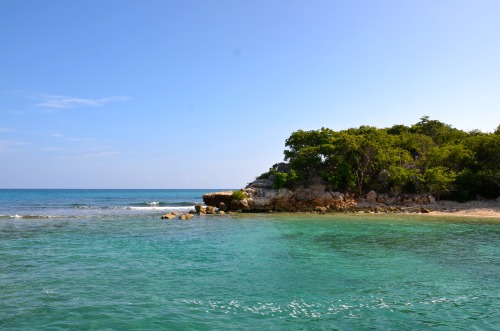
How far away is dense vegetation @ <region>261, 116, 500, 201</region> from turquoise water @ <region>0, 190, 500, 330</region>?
2428cm

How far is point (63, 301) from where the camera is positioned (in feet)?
41.3

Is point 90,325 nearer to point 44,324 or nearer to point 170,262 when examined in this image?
point 44,324

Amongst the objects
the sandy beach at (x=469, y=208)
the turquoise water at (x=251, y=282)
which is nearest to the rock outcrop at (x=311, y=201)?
the sandy beach at (x=469, y=208)

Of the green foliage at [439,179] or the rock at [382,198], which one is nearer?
the green foliage at [439,179]

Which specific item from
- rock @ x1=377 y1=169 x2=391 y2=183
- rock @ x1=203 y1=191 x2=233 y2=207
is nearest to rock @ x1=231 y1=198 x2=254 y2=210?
→ rock @ x1=203 y1=191 x2=233 y2=207

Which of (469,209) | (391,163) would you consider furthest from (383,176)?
(469,209)

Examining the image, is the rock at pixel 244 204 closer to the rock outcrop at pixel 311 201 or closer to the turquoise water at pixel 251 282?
the rock outcrop at pixel 311 201

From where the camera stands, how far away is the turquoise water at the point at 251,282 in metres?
10.9

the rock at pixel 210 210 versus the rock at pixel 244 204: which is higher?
the rock at pixel 244 204

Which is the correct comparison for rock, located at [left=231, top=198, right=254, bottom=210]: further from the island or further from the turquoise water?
the turquoise water

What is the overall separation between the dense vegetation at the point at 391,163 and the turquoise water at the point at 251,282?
24.3 metres

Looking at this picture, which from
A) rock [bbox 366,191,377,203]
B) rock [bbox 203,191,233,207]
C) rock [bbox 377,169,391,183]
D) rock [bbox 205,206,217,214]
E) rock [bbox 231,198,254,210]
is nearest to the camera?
rock [bbox 205,206,217,214]

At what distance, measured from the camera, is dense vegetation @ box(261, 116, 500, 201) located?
4953 cm

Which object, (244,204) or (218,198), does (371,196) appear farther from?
(218,198)
